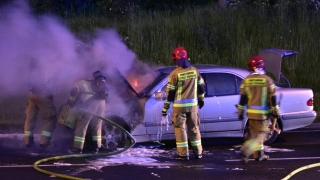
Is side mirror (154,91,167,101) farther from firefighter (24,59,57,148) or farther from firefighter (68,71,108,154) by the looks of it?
firefighter (24,59,57,148)

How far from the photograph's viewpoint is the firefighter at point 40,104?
9.89 meters

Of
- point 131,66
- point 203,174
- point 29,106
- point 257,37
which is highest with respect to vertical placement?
point 257,37

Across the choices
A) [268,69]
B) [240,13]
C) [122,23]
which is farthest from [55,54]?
[240,13]

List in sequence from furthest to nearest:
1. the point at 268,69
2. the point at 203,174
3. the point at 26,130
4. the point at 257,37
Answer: the point at 257,37
the point at 268,69
the point at 26,130
the point at 203,174

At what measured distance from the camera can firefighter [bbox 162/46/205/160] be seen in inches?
360

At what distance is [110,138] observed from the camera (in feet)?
32.8

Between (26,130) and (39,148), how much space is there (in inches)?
15.0

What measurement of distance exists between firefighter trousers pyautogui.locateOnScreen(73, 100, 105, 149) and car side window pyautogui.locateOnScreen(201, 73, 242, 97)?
1922 mm

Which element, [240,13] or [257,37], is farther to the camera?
[240,13]

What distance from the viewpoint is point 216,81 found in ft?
33.9

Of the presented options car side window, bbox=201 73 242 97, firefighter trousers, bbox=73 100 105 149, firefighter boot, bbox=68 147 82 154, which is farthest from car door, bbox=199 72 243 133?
firefighter boot, bbox=68 147 82 154

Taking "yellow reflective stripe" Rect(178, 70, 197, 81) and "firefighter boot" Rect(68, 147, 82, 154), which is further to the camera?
"firefighter boot" Rect(68, 147, 82, 154)

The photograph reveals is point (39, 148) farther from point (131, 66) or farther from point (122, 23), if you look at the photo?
point (122, 23)

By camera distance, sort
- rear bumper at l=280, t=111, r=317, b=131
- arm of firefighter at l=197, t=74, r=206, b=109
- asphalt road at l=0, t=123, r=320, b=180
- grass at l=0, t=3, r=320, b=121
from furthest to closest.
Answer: grass at l=0, t=3, r=320, b=121
rear bumper at l=280, t=111, r=317, b=131
arm of firefighter at l=197, t=74, r=206, b=109
asphalt road at l=0, t=123, r=320, b=180
